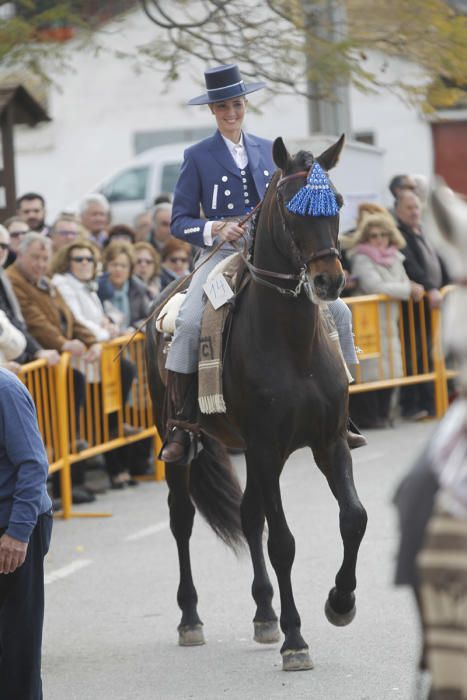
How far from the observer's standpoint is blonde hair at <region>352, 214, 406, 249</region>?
15578 millimetres

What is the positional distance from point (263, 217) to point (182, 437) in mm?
1509

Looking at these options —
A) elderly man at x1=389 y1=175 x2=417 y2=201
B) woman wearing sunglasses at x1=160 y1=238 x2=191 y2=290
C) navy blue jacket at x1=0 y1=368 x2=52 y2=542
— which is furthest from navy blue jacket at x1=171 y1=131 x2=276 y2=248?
elderly man at x1=389 y1=175 x2=417 y2=201

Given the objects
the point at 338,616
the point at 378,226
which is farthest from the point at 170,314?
the point at 378,226

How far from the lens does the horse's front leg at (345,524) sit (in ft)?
24.6

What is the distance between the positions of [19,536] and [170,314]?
3.02 meters

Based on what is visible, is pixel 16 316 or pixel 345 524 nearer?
pixel 345 524

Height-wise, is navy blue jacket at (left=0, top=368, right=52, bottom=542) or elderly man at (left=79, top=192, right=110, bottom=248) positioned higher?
elderly man at (left=79, top=192, right=110, bottom=248)

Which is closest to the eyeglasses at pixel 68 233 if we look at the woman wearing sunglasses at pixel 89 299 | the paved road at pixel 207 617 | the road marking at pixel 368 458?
the woman wearing sunglasses at pixel 89 299

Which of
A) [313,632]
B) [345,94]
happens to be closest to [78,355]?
[313,632]

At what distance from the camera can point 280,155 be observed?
7.41 m

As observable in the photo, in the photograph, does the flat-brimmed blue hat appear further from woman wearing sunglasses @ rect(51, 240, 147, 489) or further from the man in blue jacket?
woman wearing sunglasses @ rect(51, 240, 147, 489)

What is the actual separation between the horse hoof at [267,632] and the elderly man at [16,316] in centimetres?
426

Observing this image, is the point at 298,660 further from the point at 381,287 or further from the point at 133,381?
the point at 381,287

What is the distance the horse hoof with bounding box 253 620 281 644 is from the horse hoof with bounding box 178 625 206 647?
340 mm
